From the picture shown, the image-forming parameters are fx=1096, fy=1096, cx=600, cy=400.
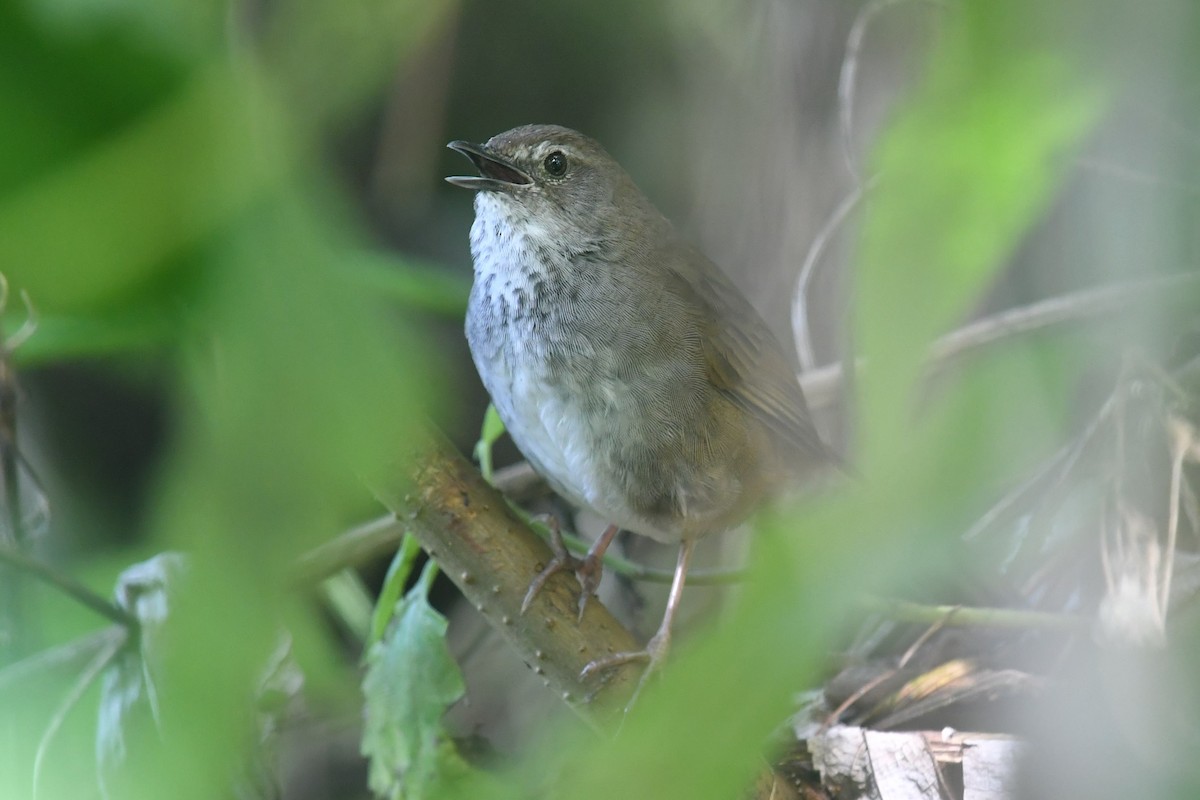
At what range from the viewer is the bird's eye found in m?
2.38

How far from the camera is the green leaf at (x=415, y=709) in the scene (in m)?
1.87

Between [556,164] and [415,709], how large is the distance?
3.89 feet

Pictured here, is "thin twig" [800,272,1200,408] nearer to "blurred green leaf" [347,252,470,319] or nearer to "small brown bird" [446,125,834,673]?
"small brown bird" [446,125,834,673]

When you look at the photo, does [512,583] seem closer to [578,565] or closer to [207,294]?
[578,565]

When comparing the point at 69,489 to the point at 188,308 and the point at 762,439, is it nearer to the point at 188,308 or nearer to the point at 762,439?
the point at 762,439

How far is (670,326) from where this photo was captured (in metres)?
2.16

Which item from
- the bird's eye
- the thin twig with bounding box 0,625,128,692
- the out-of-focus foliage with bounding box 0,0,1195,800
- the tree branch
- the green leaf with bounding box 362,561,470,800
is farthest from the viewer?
the bird's eye

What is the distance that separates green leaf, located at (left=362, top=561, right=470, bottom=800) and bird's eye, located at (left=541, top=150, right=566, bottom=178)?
95 centimetres

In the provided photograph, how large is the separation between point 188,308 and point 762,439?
1.86m

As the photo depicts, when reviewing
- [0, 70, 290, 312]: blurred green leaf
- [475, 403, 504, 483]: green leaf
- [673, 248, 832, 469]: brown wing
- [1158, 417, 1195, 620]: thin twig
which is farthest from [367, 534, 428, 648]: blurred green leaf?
[0, 70, 290, 312]: blurred green leaf

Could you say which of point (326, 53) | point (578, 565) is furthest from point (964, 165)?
point (578, 565)

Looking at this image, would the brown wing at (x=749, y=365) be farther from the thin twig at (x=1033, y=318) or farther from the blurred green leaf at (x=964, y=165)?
the blurred green leaf at (x=964, y=165)

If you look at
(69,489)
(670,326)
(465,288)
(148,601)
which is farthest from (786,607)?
(69,489)

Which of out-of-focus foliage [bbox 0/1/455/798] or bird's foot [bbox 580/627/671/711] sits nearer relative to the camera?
out-of-focus foliage [bbox 0/1/455/798]
